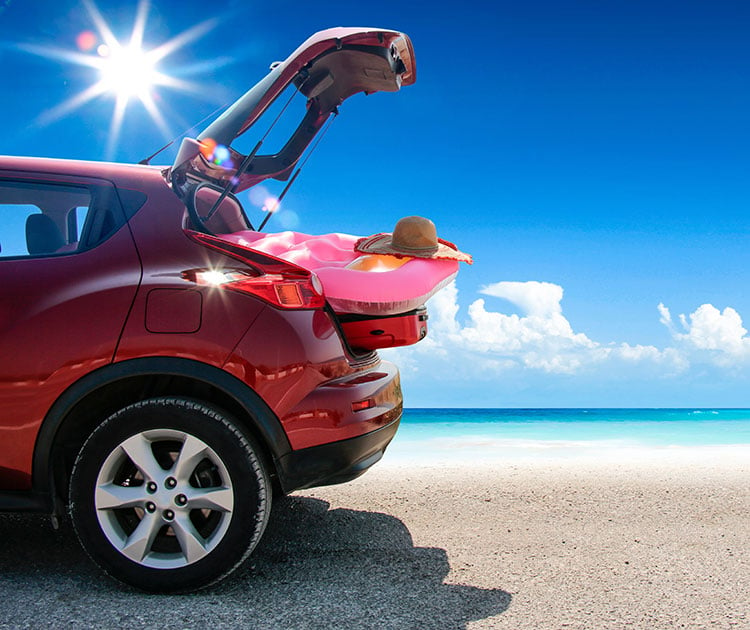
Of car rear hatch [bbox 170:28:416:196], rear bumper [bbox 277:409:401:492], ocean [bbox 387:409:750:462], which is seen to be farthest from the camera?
ocean [bbox 387:409:750:462]

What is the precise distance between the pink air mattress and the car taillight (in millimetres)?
162

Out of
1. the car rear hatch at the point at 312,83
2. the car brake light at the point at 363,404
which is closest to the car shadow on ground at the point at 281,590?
the car brake light at the point at 363,404

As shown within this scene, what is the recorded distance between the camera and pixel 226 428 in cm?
267

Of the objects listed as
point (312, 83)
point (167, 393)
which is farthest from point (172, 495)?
point (312, 83)

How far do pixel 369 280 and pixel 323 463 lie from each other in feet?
2.99

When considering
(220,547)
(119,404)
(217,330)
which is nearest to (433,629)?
(220,547)

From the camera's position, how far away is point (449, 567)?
10.2 feet

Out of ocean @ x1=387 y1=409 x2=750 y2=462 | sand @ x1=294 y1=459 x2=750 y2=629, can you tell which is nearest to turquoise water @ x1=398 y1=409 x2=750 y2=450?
ocean @ x1=387 y1=409 x2=750 y2=462

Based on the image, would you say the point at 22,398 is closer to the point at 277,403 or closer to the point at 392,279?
the point at 277,403

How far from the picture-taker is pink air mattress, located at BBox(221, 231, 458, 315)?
3059 mm

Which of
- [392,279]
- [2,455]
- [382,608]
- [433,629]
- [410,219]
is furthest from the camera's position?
[410,219]

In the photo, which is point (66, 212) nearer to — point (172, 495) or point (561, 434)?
point (172, 495)

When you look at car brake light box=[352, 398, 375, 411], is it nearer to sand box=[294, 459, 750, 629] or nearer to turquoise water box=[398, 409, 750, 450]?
sand box=[294, 459, 750, 629]

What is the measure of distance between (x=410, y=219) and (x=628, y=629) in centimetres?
212
